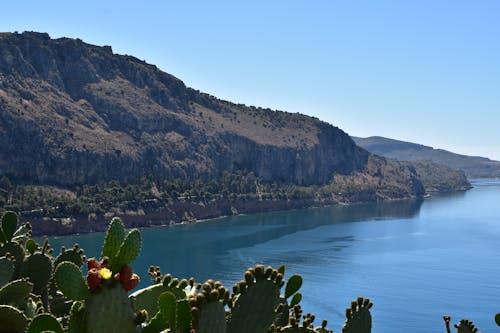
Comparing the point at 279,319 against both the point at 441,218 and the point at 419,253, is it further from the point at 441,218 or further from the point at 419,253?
the point at 441,218

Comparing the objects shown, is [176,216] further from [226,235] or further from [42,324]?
[42,324]

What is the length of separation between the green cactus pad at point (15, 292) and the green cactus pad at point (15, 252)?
6.49 ft

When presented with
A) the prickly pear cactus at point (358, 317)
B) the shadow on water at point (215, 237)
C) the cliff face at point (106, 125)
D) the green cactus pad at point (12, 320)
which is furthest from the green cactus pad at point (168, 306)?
the cliff face at point (106, 125)

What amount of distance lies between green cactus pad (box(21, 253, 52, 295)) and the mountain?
121798mm

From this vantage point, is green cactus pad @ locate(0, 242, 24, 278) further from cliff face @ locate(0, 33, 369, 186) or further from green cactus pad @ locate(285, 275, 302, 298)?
cliff face @ locate(0, 33, 369, 186)

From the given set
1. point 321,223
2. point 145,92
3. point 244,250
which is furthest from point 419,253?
point 145,92

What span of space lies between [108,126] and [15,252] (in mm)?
152875

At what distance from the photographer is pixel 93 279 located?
2865mm

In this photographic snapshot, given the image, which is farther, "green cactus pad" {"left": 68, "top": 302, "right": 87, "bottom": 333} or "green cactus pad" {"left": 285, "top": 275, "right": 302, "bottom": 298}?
"green cactus pad" {"left": 285, "top": 275, "right": 302, "bottom": 298}

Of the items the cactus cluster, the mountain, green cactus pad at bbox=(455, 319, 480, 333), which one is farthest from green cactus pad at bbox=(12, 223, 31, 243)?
the mountain

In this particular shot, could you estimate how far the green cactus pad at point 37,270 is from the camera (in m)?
6.78

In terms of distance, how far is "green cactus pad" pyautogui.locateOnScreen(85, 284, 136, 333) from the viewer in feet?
9.52

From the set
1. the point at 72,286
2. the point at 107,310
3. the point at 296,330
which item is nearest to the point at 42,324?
the point at 72,286

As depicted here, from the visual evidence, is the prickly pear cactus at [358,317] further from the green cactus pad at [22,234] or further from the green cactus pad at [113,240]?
the green cactus pad at [22,234]
